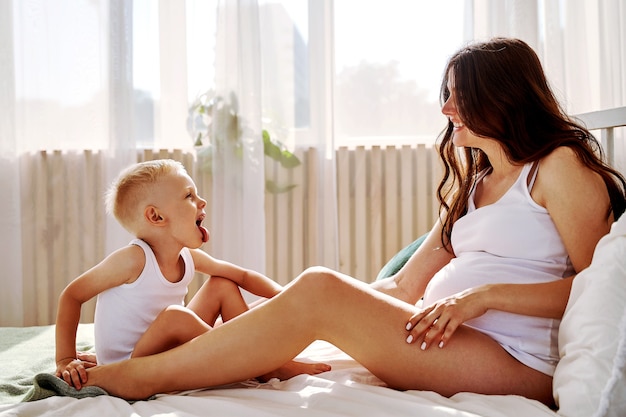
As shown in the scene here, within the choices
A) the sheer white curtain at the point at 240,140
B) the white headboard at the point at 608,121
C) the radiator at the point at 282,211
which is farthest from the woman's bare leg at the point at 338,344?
the radiator at the point at 282,211

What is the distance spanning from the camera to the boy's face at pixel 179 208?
1.62 m

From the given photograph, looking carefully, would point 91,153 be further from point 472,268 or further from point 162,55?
point 472,268

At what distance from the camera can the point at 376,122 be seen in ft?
10.2

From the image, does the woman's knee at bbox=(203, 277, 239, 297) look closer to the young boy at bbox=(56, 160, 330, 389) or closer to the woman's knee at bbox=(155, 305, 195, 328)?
the young boy at bbox=(56, 160, 330, 389)

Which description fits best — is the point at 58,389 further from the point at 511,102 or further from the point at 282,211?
the point at 282,211

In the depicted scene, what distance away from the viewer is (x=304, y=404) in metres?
1.21

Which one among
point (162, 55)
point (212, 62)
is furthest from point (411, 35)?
point (162, 55)

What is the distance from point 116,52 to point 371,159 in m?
1.20

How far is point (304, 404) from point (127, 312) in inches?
21.6

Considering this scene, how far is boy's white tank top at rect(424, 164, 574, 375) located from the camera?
51.2 inches

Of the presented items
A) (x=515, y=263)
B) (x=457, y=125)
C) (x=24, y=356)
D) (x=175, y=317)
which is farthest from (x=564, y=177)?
(x=24, y=356)

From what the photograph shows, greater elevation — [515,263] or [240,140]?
[240,140]

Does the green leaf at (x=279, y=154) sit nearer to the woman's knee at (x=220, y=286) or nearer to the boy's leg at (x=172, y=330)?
the woman's knee at (x=220, y=286)

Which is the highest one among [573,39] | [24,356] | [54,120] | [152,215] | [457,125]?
[573,39]
